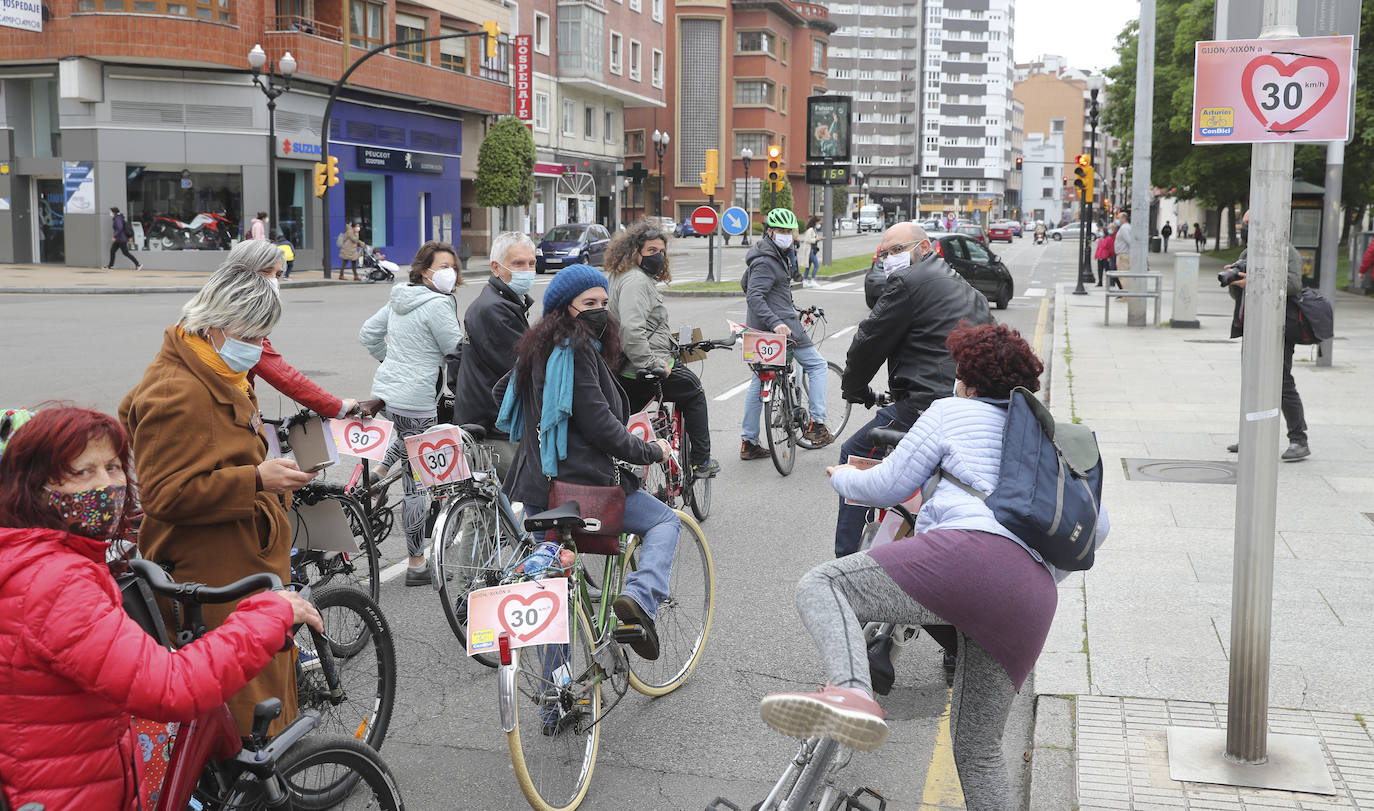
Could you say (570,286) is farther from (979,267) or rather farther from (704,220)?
(704,220)

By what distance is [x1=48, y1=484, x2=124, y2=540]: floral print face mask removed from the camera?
2498mm

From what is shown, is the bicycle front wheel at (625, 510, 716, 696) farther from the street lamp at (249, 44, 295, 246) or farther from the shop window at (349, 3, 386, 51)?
the shop window at (349, 3, 386, 51)

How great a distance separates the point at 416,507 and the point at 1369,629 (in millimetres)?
4632

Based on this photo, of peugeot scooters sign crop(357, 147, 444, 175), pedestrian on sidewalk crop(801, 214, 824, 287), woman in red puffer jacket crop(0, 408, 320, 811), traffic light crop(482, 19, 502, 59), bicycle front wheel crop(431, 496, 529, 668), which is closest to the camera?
woman in red puffer jacket crop(0, 408, 320, 811)

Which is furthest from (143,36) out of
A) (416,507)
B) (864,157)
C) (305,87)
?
(864,157)

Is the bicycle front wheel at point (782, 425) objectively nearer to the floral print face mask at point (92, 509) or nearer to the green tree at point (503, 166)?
the floral print face mask at point (92, 509)

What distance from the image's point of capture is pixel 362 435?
5.77 m

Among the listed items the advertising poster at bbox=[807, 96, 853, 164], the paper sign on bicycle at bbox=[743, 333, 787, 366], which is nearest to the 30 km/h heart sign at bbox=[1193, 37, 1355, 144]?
the paper sign on bicycle at bbox=[743, 333, 787, 366]

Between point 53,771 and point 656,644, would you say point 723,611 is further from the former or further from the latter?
point 53,771

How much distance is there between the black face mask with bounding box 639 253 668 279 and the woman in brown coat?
3821 mm

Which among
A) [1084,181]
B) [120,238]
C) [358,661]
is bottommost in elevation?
[358,661]

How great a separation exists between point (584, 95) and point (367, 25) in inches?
808

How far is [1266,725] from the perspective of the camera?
4.24 metres

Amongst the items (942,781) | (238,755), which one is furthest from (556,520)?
(942,781)
